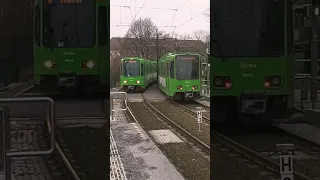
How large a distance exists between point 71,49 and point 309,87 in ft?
3.61

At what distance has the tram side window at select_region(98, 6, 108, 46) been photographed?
1709mm

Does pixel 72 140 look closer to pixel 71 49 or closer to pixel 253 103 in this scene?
pixel 71 49

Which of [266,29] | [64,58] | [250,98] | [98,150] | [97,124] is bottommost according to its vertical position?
[98,150]

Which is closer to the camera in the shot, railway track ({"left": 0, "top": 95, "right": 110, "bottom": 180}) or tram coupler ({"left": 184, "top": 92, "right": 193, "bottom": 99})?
railway track ({"left": 0, "top": 95, "right": 110, "bottom": 180})

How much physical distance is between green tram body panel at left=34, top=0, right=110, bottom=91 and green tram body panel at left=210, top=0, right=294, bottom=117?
0.51 meters

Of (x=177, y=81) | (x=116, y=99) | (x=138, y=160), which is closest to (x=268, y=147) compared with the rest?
(x=138, y=160)

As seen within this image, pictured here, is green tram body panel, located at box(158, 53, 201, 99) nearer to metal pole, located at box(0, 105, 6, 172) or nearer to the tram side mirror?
the tram side mirror

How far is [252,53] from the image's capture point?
69.4 inches

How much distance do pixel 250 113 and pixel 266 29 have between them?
1.35ft

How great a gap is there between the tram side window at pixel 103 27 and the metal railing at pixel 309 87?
0.91 metres

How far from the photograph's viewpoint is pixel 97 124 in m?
1.82

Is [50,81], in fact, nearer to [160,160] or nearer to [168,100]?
[160,160]

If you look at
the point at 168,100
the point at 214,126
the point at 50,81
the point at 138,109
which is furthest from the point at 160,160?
the point at 168,100

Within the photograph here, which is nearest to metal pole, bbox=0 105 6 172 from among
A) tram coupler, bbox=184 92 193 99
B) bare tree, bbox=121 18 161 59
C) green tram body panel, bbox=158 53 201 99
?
bare tree, bbox=121 18 161 59
